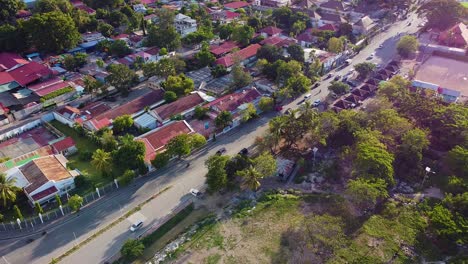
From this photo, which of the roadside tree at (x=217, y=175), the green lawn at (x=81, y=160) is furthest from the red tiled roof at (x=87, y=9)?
the roadside tree at (x=217, y=175)

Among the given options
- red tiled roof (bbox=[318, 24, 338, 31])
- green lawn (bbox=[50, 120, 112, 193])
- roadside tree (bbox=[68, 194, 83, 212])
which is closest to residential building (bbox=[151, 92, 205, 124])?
green lawn (bbox=[50, 120, 112, 193])

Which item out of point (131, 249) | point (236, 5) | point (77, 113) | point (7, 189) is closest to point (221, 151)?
point (131, 249)

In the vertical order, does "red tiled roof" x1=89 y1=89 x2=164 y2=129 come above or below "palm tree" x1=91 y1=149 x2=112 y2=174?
below

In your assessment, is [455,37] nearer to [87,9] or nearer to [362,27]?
[362,27]

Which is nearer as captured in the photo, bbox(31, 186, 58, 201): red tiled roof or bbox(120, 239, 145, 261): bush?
bbox(120, 239, 145, 261): bush

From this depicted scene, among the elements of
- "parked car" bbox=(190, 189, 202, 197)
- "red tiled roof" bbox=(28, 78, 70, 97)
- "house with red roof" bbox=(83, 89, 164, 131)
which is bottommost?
"parked car" bbox=(190, 189, 202, 197)

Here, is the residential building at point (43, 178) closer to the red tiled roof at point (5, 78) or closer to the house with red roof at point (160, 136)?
the house with red roof at point (160, 136)

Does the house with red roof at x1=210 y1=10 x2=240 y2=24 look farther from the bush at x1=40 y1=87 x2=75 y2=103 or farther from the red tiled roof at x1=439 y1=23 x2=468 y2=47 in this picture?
the red tiled roof at x1=439 y1=23 x2=468 y2=47
